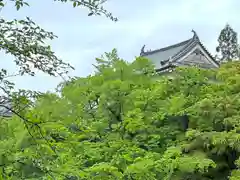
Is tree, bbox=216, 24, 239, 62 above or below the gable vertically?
above

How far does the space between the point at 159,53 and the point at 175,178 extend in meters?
10.00

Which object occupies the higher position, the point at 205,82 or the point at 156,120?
the point at 205,82

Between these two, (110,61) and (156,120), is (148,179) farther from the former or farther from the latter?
(110,61)

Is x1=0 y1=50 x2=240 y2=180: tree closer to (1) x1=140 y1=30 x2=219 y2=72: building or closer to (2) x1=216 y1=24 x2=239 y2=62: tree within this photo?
(1) x1=140 y1=30 x2=219 y2=72: building

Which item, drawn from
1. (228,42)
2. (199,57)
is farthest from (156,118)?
(228,42)

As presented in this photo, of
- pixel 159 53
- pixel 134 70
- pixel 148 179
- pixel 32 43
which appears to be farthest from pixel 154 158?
pixel 159 53

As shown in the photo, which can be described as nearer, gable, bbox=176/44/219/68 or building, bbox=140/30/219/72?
building, bbox=140/30/219/72

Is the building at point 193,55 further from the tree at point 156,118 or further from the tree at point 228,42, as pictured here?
the tree at point 228,42

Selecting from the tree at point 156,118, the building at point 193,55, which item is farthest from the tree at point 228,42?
the tree at point 156,118

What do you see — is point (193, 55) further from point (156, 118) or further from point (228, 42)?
point (228, 42)

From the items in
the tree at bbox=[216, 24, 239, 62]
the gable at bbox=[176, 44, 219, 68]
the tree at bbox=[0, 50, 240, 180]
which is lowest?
the tree at bbox=[0, 50, 240, 180]

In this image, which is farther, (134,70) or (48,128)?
(134,70)

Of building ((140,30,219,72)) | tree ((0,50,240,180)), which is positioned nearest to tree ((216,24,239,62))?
building ((140,30,219,72))

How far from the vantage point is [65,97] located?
625 centimetres
